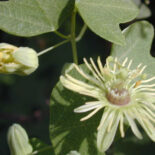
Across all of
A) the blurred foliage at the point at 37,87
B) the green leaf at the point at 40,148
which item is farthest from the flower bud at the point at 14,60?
the blurred foliage at the point at 37,87

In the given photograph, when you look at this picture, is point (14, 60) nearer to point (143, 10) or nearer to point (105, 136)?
point (105, 136)

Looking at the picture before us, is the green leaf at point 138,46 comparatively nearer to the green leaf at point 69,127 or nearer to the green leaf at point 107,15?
the green leaf at point 107,15

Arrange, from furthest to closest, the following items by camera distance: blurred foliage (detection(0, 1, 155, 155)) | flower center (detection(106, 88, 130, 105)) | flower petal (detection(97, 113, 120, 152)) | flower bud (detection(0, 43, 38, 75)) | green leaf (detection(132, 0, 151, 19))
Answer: blurred foliage (detection(0, 1, 155, 155)) < green leaf (detection(132, 0, 151, 19)) < flower center (detection(106, 88, 130, 105)) < flower bud (detection(0, 43, 38, 75)) < flower petal (detection(97, 113, 120, 152))

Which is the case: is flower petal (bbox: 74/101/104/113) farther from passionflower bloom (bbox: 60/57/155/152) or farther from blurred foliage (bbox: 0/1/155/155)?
blurred foliage (bbox: 0/1/155/155)

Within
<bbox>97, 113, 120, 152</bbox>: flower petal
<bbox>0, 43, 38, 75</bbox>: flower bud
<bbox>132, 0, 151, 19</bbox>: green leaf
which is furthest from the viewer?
<bbox>132, 0, 151, 19</bbox>: green leaf

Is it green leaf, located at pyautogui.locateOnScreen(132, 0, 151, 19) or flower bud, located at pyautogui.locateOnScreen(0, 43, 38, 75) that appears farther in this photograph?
green leaf, located at pyautogui.locateOnScreen(132, 0, 151, 19)

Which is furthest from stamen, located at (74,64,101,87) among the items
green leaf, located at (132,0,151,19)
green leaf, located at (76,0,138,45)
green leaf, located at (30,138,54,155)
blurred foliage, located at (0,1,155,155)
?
blurred foliage, located at (0,1,155,155)
